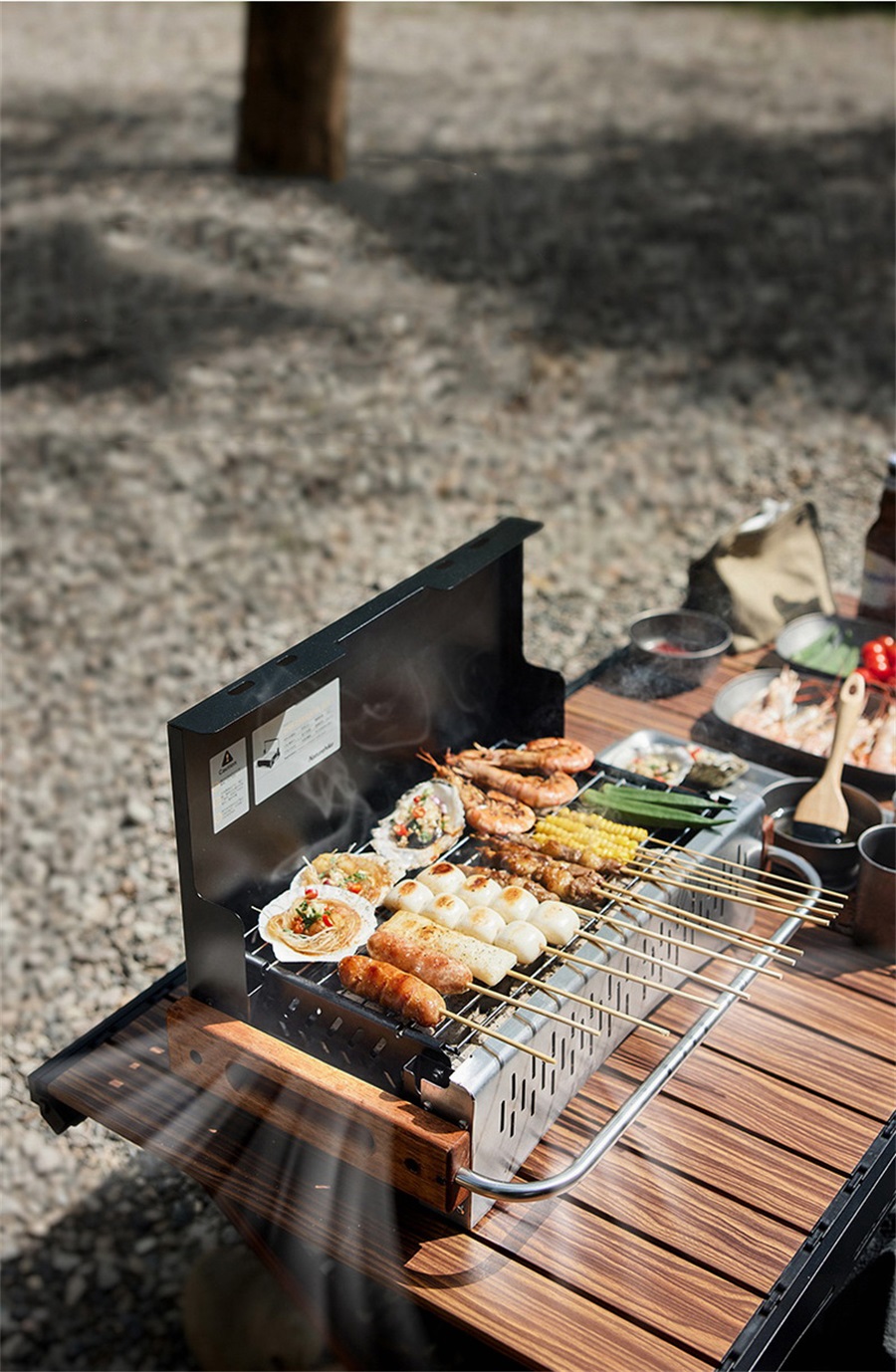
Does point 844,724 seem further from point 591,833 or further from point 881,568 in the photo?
point 881,568

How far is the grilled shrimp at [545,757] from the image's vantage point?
2.67 m

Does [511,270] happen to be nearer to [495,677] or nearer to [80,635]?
[80,635]

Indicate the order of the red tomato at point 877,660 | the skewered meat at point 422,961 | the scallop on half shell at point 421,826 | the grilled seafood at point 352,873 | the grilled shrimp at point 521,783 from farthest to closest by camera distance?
the red tomato at point 877,660 < the grilled shrimp at point 521,783 < the scallop on half shell at point 421,826 < the grilled seafood at point 352,873 < the skewered meat at point 422,961

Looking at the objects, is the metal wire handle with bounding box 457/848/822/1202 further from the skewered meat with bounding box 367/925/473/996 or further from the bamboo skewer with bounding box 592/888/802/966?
the skewered meat with bounding box 367/925/473/996

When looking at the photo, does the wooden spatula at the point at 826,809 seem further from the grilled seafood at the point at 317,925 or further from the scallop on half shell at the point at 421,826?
the grilled seafood at the point at 317,925

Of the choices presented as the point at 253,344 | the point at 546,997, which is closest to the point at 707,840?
the point at 546,997

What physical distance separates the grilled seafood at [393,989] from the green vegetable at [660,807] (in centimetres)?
64

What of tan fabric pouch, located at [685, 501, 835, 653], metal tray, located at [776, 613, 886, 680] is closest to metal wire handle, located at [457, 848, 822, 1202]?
metal tray, located at [776, 613, 886, 680]

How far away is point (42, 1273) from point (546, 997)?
1.61 meters

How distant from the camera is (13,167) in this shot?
9578mm

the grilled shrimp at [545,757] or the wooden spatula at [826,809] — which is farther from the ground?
the grilled shrimp at [545,757]

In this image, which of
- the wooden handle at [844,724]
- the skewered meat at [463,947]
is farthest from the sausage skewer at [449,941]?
the wooden handle at [844,724]

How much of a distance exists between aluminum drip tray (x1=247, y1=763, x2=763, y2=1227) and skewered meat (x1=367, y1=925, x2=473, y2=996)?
2.0 inches

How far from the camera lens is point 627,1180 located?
2.11 m
